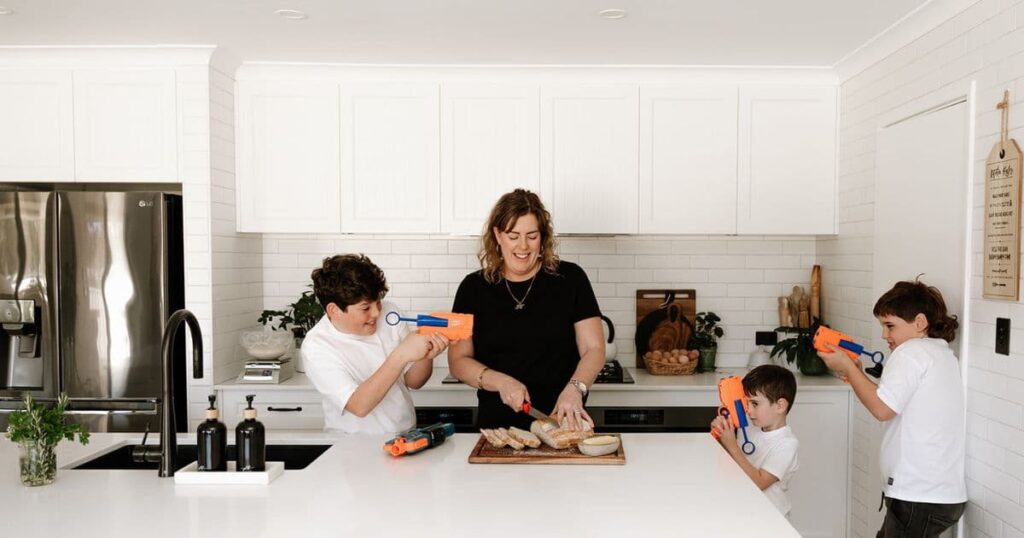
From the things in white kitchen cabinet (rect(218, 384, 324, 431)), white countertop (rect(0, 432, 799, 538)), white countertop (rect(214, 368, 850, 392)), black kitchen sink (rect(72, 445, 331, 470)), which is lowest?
white kitchen cabinet (rect(218, 384, 324, 431))

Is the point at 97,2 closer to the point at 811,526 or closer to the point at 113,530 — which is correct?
the point at 113,530

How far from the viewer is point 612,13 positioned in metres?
3.24

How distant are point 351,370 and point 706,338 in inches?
95.6

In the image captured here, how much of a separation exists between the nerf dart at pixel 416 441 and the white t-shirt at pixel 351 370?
0.79ft

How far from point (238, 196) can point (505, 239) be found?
2.10 metres

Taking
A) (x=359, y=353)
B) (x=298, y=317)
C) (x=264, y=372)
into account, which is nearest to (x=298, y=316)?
(x=298, y=317)

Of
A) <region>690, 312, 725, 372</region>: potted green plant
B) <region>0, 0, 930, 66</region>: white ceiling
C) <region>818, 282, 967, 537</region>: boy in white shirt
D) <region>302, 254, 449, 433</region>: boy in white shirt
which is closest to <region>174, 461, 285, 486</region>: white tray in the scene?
<region>302, 254, 449, 433</region>: boy in white shirt

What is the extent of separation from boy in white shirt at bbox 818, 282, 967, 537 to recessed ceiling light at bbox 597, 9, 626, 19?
5.07 ft

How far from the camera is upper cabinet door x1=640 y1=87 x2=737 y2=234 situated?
4.17 m

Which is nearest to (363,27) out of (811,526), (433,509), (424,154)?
(424,154)

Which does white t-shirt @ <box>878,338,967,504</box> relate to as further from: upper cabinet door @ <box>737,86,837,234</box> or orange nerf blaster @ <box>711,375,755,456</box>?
upper cabinet door @ <box>737,86,837,234</box>

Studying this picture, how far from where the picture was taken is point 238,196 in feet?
13.9

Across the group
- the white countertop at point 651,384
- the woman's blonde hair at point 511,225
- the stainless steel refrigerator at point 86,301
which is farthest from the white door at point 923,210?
the stainless steel refrigerator at point 86,301

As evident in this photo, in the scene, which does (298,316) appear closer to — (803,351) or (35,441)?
(35,441)
